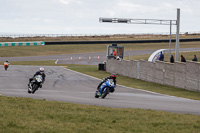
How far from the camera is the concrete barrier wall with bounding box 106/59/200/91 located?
78.1 feet

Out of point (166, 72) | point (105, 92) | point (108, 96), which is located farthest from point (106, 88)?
point (166, 72)

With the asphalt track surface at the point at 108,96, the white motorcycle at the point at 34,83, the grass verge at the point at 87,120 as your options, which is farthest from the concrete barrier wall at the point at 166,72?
the grass verge at the point at 87,120

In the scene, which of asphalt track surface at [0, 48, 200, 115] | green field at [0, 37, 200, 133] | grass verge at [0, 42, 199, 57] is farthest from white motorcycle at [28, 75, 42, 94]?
grass verge at [0, 42, 199, 57]

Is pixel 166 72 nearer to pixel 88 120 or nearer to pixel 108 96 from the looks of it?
pixel 108 96

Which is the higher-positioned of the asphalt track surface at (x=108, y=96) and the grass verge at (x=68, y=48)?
the grass verge at (x=68, y=48)

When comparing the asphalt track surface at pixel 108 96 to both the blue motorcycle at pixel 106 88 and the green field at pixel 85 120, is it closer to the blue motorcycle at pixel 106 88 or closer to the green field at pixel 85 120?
the blue motorcycle at pixel 106 88

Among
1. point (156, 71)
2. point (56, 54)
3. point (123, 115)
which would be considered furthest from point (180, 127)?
point (56, 54)

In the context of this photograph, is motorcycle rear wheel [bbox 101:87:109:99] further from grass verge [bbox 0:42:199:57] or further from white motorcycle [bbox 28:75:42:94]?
grass verge [bbox 0:42:199:57]

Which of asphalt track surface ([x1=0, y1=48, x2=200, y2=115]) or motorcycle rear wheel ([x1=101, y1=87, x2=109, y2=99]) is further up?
motorcycle rear wheel ([x1=101, y1=87, x2=109, y2=99])

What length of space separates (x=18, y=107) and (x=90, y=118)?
3408mm

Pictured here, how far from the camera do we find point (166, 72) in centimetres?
2781

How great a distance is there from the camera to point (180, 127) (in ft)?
32.0

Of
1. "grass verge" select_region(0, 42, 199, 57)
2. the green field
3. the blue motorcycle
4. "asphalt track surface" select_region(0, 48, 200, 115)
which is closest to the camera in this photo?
the green field

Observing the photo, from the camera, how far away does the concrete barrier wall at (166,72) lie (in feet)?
78.1
